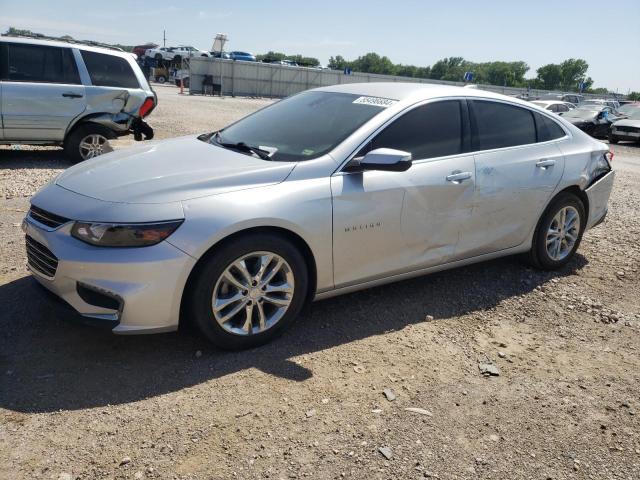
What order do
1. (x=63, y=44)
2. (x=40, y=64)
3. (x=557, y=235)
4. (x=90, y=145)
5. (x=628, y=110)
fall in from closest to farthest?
(x=557, y=235)
(x=40, y=64)
(x=63, y=44)
(x=90, y=145)
(x=628, y=110)

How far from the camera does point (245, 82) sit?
114ft

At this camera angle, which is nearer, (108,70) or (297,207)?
(297,207)

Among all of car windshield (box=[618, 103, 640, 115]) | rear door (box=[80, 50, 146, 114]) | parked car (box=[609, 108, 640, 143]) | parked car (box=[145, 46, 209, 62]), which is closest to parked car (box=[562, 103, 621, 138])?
parked car (box=[609, 108, 640, 143])

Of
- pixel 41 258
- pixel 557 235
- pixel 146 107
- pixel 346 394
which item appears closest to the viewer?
pixel 346 394

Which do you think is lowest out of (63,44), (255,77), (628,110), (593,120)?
(593,120)

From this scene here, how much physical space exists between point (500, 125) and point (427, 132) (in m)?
0.86

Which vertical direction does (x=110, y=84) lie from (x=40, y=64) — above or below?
below

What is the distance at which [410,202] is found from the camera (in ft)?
12.6

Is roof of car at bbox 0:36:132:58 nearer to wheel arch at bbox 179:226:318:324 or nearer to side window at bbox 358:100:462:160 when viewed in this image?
side window at bbox 358:100:462:160

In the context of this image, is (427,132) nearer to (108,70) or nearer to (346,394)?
(346,394)

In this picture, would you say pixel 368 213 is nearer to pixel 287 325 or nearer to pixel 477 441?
pixel 287 325

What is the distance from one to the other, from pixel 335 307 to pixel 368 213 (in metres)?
0.87

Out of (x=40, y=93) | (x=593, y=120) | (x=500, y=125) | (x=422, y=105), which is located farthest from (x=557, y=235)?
(x=593, y=120)

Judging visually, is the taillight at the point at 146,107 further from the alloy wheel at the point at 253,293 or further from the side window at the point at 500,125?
the alloy wheel at the point at 253,293
